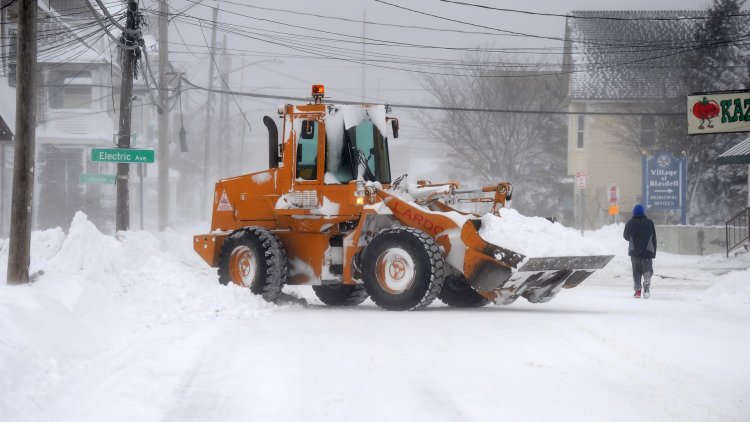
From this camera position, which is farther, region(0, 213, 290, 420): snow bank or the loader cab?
the loader cab

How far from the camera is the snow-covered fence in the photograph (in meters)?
39.3

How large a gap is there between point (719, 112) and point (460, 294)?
23.2 feet

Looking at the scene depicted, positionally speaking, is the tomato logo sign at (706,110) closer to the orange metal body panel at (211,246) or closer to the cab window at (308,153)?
the cab window at (308,153)

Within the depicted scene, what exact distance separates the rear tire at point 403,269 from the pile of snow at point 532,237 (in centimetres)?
81

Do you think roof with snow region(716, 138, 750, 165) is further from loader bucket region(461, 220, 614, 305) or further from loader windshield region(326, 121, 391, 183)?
loader windshield region(326, 121, 391, 183)

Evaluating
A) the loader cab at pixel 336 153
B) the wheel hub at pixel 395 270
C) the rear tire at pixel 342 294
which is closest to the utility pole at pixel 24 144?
the loader cab at pixel 336 153

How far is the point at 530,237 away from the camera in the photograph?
15.5m

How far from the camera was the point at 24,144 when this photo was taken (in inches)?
589

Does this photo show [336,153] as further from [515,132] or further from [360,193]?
[515,132]

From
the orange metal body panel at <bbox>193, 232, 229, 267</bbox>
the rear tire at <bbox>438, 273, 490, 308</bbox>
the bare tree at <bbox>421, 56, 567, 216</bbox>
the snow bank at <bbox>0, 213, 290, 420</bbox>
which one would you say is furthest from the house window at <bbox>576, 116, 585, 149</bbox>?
the rear tire at <bbox>438, 273, 490, 308</bbox>

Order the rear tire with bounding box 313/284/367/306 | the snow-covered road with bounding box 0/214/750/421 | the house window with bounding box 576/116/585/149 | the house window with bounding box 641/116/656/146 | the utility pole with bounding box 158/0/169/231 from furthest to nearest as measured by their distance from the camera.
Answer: the house window with bounding box 576/116/585/149
the house window with bounding box 641/116/656/146
the utility pole with bounding box 158/0/169/231
the rear tire with bounding box 313/284/367/306
the snow-covered road with bounding box 0/214/750/421

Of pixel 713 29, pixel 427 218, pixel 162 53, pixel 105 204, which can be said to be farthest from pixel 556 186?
pixel 427 218

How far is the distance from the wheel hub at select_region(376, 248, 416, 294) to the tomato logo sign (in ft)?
26.8

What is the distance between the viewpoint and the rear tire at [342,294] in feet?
61.5
